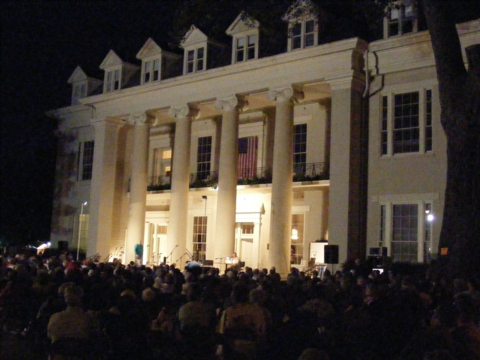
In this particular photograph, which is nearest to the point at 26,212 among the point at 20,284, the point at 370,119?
the point at 370,119

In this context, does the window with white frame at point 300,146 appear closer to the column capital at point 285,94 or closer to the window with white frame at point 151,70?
the column capital at point 285,94

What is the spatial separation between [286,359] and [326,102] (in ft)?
72.0

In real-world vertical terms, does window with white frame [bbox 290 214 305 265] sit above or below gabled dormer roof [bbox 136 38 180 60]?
below

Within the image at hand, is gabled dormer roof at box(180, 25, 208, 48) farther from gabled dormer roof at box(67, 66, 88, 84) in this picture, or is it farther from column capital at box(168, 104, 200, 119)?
gabled dormer roof at box(67, 66, 88, 84)

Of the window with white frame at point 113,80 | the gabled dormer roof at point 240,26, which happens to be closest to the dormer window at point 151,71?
the window with white frame at point 113,80

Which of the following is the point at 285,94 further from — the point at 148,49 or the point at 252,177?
the point at 148,49

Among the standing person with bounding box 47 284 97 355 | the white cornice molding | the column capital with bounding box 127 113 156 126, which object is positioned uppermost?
the white cornice molding

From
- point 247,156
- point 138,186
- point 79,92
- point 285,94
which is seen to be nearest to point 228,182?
point 247,156

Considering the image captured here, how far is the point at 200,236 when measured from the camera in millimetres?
31953

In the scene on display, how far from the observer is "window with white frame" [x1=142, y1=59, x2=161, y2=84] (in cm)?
3089

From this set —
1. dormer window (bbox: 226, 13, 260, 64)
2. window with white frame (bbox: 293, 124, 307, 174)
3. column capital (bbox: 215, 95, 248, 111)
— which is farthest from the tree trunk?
window with white frame (bbox: 293, 124, 307, 174)

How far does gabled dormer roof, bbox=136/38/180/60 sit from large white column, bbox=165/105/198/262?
3453 mm

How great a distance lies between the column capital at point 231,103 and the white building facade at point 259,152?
0.22 feet

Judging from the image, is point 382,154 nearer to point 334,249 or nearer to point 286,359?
point 334,249
